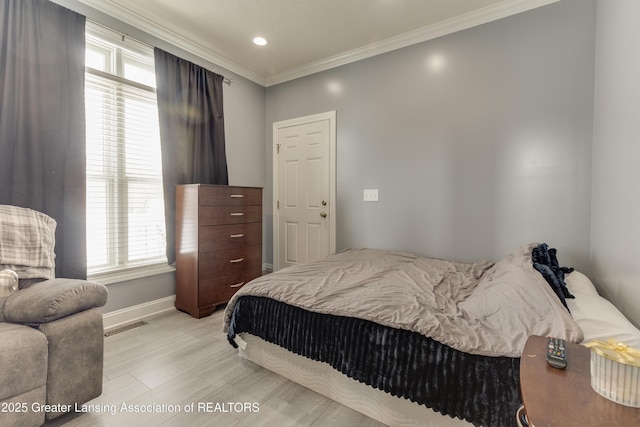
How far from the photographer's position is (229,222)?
297cm

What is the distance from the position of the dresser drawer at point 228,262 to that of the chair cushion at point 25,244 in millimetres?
1121

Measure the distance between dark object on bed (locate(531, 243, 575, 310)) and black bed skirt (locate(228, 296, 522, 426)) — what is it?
2.07 ft

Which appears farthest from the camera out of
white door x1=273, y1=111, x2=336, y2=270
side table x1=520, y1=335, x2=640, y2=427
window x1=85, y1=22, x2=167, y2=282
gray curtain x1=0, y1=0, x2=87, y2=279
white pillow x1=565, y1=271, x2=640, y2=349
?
white door x1=273, y1=111, x2=336, y2=270

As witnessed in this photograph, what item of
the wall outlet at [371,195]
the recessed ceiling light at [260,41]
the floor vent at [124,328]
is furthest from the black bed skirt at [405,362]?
the recessed ceiling light at [260,41]

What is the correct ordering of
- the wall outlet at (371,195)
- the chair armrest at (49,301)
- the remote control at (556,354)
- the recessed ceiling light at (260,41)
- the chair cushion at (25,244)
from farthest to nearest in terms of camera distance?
the wall outlet at (371,195), the recessed ceiling light at (260,41), the chair cushion at (25,244), the chair armrest at (49,301), the remote control at (556,354)

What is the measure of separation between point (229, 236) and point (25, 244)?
1513 mm

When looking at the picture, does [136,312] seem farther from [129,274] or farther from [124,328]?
[129,274]

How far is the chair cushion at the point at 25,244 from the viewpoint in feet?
5.25

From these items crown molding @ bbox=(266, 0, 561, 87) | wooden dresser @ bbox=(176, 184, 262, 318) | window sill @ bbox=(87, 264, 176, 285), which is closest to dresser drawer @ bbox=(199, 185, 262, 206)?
wooden dresser @ bbox=(176, 184, 262, 318)

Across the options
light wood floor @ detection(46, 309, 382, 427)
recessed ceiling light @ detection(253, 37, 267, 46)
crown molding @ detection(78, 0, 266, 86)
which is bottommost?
light wood floor @ detection(46, 309, 382, 427)

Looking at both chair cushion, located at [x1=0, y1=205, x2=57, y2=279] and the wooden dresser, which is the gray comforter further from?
chair cushion, located at [x1=0, y1=205, x2=57, y2=279]

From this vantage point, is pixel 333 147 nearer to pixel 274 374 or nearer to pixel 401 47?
pixel 401 47

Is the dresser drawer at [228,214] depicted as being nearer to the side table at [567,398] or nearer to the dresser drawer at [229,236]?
the dresser drawer at [229,236]

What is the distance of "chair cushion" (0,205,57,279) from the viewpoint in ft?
5.25
